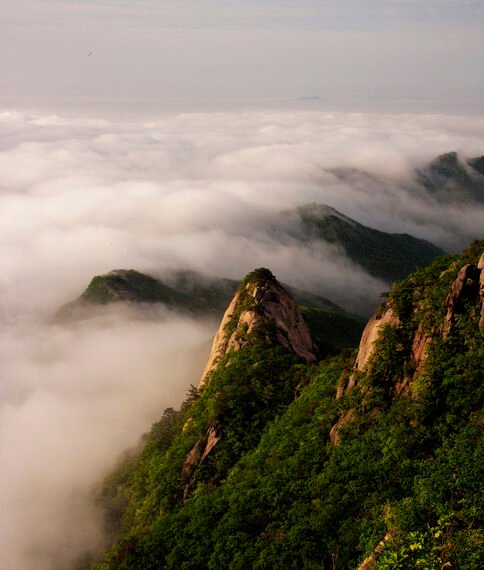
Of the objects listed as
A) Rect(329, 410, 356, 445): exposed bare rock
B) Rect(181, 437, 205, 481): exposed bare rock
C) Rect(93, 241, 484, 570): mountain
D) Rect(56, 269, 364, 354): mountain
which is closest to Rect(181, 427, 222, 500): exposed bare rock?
Rect(181, 437, 205, 481): exposed bare rock

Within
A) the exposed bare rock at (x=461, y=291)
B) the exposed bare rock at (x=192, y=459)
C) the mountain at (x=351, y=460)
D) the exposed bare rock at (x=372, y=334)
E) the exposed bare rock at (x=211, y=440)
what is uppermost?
the exposed bare rock at (x=461, y=291)

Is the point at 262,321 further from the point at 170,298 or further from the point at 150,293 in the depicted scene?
the point at 170,298

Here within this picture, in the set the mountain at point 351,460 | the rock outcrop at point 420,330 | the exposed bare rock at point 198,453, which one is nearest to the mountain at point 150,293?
the mountain at point 351,460

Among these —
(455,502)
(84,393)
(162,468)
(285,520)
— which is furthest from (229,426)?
(84,393)

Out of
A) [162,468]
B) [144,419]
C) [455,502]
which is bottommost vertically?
[144,419]

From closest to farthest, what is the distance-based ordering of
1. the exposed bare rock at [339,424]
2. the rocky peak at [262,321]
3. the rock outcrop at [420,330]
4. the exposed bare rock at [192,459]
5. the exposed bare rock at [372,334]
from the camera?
the rock outcrop at [420,330] < the exposed bare rock at [339,424] < the exposed bare rock at [372,334] < the exposed bare rock at [192,459] < the rocky peak at [262,321]

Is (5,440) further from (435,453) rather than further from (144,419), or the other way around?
(435,453)

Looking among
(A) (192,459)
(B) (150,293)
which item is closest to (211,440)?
(A) (192,459)

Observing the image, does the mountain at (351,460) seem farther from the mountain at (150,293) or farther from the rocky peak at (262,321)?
the mountain at (150,293)
